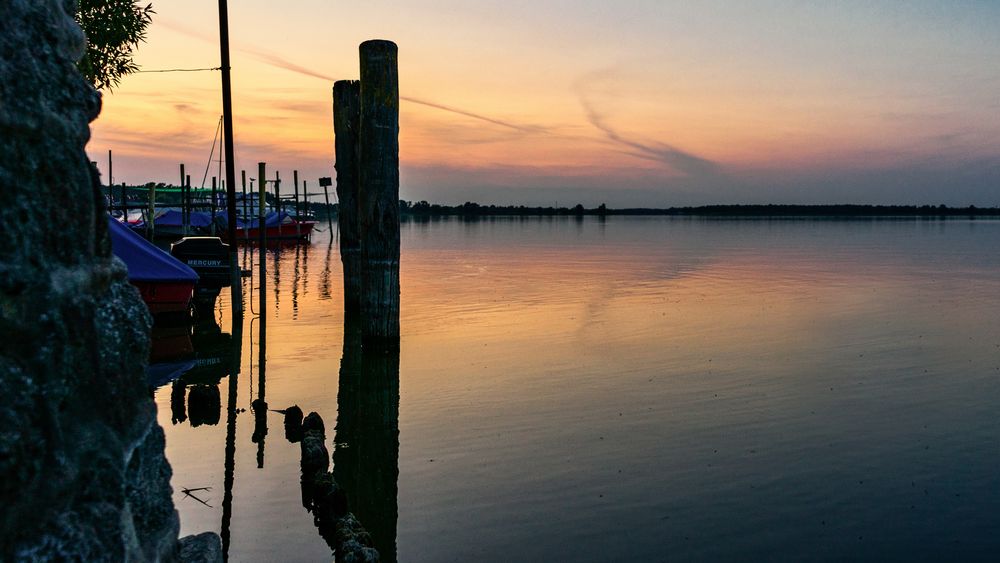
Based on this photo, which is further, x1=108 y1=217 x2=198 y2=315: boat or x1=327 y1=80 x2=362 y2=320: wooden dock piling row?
x1=327 y1=80 x2=362 y2=320: wooden dock piling row

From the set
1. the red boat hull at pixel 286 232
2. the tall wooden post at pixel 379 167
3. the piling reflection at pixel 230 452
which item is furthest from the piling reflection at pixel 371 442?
the red boat hull at pixel 286 232

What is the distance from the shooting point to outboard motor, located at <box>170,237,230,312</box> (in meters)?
20.3

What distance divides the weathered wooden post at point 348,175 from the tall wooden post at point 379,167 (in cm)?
434

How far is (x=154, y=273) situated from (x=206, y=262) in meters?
4.37

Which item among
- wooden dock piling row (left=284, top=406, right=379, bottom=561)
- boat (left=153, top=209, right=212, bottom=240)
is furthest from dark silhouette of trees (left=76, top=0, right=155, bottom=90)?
boat (left=153, top=209, right=212, bottom=240)

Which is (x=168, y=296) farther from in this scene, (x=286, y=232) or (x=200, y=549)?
(x=286, y=232)

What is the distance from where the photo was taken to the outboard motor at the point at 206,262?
66.5ft

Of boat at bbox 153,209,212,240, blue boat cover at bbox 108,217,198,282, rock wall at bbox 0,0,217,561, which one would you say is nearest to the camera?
rock wall at bbox 0,0,217,561

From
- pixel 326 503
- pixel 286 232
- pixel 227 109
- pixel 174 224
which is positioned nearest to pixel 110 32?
pixel 227 109

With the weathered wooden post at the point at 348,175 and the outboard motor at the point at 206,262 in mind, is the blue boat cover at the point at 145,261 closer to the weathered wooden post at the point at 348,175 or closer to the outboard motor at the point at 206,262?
the weathered wooden post at the point at 348,175

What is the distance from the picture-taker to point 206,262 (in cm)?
2041

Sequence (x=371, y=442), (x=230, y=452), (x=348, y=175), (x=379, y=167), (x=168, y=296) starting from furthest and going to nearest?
1. (x=348, y=175)
2. (x=168, y=296)
3. (x=379, y=167)
4. (x=371, y=442)
5. (x=230, y=452)

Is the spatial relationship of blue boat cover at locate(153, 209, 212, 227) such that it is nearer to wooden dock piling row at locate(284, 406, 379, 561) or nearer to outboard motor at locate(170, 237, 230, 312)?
outboard motor at locate(170, 237, 230, 312)

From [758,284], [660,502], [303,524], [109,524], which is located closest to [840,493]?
[660,502]
